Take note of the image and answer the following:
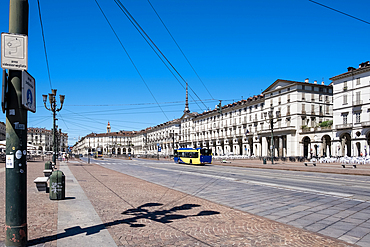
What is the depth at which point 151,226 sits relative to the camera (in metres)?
6.22

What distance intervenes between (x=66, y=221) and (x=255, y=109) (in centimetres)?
7268

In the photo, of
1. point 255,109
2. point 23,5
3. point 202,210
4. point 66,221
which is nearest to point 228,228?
point 202,210

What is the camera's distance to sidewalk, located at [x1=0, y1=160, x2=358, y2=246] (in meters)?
5.19

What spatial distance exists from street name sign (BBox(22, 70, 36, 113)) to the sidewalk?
226 centimetres

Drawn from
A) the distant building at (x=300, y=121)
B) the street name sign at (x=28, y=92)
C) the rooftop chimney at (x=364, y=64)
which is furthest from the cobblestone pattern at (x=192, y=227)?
the rooftop chimney at (x=364, y=64)

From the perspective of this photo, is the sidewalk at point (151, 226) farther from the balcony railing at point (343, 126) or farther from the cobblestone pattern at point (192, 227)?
the balcony railing at point (343, 126)

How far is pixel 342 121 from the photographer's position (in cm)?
5403

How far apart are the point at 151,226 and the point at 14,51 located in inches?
162

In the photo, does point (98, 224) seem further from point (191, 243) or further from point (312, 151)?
point (312, 151)

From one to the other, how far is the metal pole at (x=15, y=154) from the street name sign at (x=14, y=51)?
10cm

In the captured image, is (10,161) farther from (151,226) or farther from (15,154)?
(151,226)

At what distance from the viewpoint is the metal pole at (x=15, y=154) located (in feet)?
14.1

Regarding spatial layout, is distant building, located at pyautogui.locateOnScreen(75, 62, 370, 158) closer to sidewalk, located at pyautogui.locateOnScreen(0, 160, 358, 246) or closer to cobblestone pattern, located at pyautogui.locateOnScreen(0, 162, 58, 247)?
sidewalk, located at pyautogui.locateOnScreen(0, 160, 358, 246)

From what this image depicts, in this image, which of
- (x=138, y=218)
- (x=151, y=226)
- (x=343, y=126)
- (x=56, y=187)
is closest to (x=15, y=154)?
(x=151, y=226)
